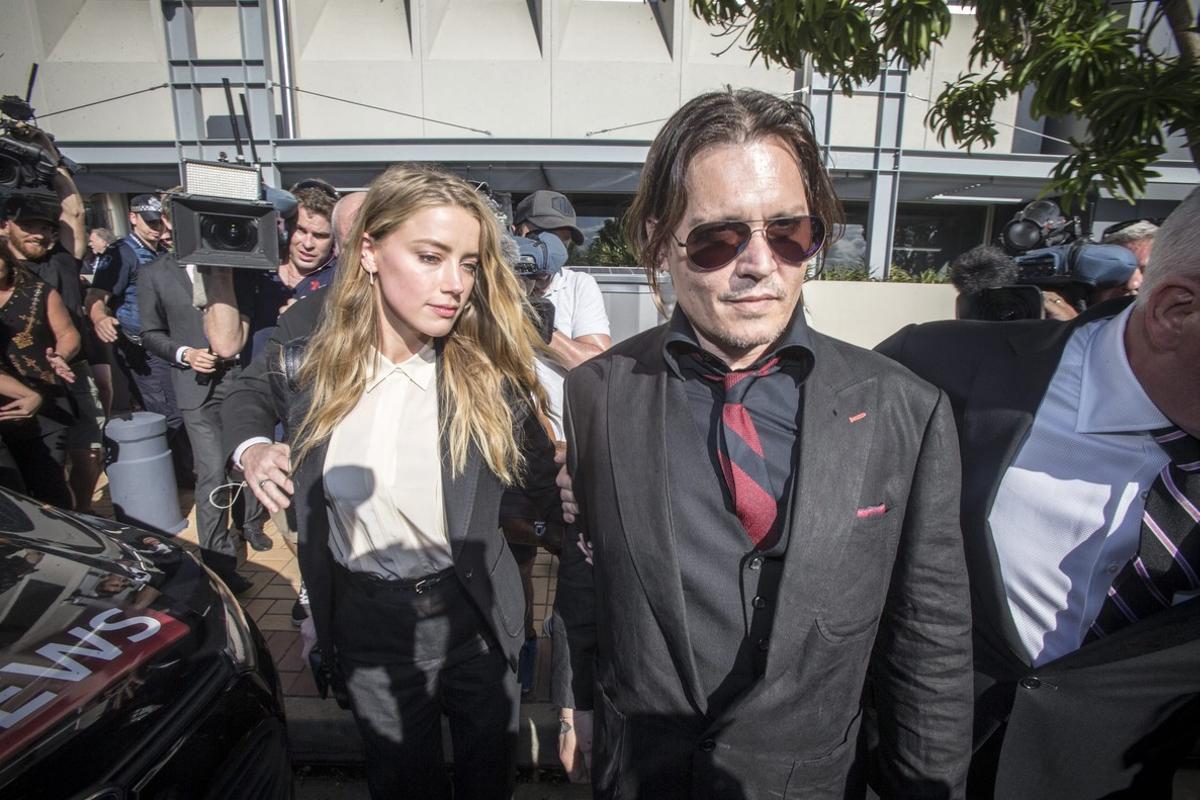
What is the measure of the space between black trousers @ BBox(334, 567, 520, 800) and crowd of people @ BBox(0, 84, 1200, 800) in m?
0.01

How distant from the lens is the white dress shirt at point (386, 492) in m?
1.70

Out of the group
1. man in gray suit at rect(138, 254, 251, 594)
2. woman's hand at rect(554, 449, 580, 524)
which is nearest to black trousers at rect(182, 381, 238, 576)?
man in gray suit at rect(138, 254, 251, 594)

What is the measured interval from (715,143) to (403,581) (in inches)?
54.2

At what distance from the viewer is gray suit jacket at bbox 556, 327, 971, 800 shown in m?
1.15

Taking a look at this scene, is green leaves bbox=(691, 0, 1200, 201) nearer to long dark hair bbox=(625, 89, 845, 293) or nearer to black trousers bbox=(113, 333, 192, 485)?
long dark hair bbox=(625, 89, 845, 293)

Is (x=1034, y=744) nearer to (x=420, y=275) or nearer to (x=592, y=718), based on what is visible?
(x=592, y=718)

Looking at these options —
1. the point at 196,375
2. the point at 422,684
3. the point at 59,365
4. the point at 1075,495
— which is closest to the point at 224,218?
the point at 196,375

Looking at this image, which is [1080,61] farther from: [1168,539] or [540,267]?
[540,267]

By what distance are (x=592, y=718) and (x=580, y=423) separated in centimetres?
74

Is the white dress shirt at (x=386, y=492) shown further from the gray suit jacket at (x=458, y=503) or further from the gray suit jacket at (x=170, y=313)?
the gray suit jacket at (x=170, y=313)

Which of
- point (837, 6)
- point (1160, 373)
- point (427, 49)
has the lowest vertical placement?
point (1160, 373)

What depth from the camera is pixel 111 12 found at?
10703 millimetres

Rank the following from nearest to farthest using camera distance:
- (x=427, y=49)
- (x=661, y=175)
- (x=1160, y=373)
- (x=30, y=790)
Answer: (x=30, y=790) < (x=1160, y=373) < (x=661, y=175) < (x=427, y=49)

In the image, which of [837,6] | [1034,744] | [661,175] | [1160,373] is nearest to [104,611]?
[661,175]
